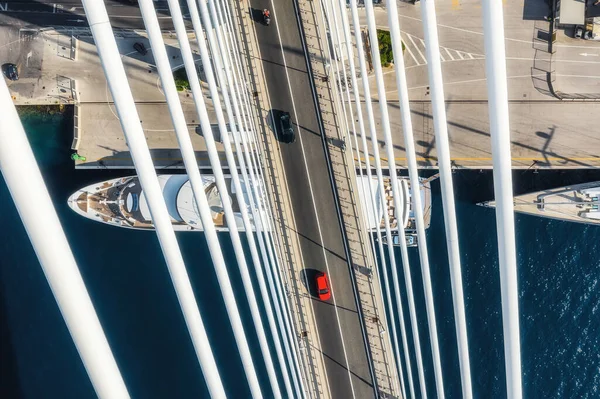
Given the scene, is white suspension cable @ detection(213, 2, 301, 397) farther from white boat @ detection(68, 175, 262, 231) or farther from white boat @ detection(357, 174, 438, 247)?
white boat @ detection(357, 174, 438, 247)

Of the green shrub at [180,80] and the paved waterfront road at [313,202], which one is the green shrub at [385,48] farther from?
the green shrub at [180,80]

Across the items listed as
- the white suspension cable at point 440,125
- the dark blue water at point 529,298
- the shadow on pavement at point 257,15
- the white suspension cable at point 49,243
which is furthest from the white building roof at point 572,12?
the white suspension cable at point 49,243

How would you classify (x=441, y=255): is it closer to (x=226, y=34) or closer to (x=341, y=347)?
(x=341, y=347)

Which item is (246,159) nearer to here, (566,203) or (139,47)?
(139,47)

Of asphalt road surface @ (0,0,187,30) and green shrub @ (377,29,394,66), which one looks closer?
green shrub @ (377,29,394,66)

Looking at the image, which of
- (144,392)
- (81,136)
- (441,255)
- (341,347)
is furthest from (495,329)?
(81,136)

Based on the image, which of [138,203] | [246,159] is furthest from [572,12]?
[138,203]

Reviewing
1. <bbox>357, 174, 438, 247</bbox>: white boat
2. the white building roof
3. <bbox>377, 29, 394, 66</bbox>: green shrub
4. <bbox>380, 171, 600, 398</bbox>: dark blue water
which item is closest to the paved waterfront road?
<bbox>357, 174, 438, 247</bbox>: white boat
